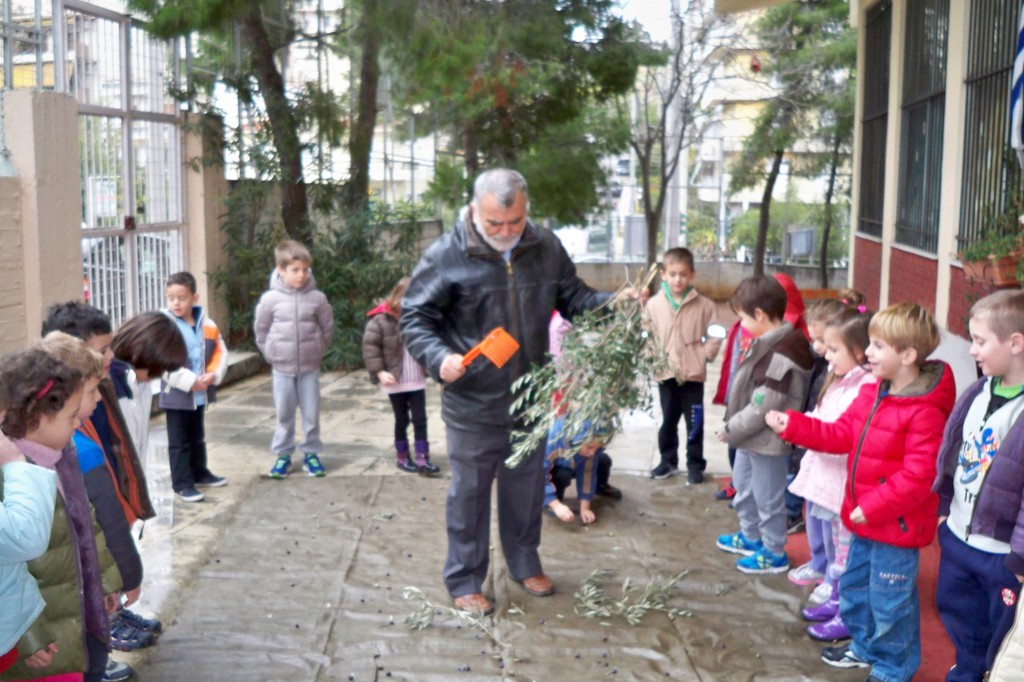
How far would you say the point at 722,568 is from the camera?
549cm

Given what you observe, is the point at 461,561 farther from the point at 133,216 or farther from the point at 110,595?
the point at 133,216

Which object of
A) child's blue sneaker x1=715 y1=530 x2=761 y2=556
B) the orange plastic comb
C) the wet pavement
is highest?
the orange plastic comb

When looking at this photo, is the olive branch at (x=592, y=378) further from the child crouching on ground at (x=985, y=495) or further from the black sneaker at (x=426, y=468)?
the black sneaker at (x=426, y=468)

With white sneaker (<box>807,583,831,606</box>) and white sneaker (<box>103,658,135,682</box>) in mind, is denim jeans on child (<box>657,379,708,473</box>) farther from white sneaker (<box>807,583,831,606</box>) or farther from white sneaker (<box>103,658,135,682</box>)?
white sneaker (<box>103,658,135,682</box>)

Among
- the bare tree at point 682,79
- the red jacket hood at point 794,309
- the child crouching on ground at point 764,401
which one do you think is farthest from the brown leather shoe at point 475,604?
the bare tree at point 682,79

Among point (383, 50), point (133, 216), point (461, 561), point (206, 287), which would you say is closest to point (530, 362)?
point (461, 561)

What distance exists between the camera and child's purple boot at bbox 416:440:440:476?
735 cm

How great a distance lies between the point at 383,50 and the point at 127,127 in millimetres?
4034

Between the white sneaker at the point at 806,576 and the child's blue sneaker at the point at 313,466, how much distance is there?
129 inches

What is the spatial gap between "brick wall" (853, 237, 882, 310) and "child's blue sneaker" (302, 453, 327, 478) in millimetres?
5737

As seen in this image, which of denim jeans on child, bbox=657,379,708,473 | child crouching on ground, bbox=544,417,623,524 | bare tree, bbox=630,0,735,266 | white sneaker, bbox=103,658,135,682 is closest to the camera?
white sneaker, bbox=103,658,135,682

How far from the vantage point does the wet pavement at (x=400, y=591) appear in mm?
4348

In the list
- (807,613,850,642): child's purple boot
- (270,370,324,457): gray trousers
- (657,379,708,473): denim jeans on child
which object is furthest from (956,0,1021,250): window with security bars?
(270,370,324,457): gray trousers

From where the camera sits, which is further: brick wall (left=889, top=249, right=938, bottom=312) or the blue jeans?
brick wall (left=889, top=249, right=938, bottom=312)
